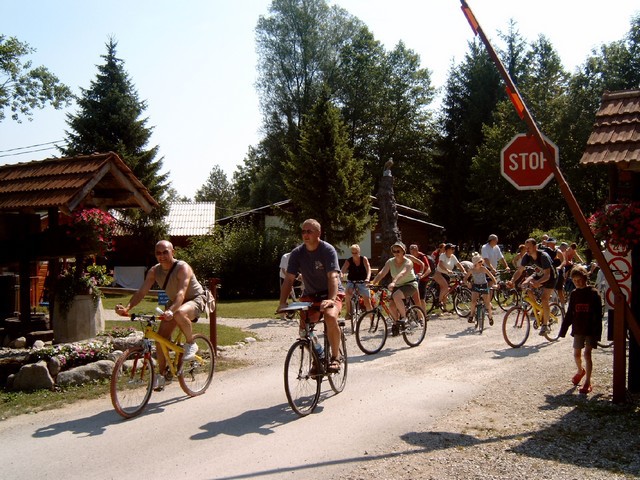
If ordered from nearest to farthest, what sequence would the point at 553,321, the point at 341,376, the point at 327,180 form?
1. the point at 341,376
2. the point at 553,321
3. the point at 327,180

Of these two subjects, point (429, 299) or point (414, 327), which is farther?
point (429, 299)

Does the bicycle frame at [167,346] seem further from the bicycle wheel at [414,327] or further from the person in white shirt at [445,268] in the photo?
the person in white shirt at [445,268]

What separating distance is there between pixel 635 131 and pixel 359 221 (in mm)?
24466

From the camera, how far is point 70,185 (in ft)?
35.7

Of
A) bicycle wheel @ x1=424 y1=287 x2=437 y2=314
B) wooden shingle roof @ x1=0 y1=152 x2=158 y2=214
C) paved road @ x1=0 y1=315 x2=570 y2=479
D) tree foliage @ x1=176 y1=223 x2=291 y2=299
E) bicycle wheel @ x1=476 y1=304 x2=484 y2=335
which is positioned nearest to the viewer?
paved road @ x1=0 y1=315 x2=570 y2=479

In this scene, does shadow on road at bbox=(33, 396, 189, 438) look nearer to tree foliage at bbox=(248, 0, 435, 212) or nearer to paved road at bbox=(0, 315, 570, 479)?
paved road at bbox=(0, 315, 570, 479)

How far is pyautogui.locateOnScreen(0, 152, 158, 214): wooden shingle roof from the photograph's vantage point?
10.8 metres

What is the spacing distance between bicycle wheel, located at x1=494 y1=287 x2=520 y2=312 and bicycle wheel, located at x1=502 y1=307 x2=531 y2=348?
6225 millimetres

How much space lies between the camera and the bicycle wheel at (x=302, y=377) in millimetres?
7242

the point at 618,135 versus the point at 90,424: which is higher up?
the point at 618,135

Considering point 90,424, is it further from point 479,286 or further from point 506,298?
point 506,298

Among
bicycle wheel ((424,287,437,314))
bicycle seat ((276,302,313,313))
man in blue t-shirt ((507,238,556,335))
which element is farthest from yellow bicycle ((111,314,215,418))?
bicycle wheel ((424,287,437,314))

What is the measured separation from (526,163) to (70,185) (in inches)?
291

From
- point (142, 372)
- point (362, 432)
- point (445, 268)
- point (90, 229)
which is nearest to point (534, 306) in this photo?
point (445, 268)
